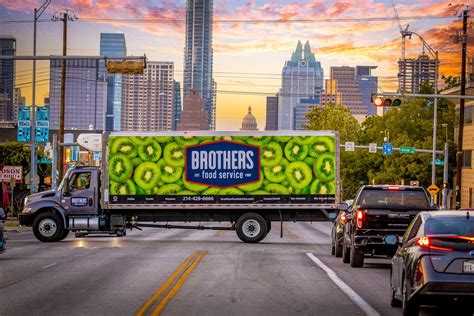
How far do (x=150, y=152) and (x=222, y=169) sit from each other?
9.24 ft

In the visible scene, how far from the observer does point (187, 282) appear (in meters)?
21.3

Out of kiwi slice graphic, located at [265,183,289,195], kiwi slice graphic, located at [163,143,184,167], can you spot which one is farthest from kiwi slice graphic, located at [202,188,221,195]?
kiwi slice graphic, located at [265,183,289,195]

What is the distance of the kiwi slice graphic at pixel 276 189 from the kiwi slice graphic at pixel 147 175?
4.21 m

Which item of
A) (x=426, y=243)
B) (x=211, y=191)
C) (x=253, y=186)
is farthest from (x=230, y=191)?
(x=426, y=243)

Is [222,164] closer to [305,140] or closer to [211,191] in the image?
[211,191]

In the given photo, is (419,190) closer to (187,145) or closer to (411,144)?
(187,145)

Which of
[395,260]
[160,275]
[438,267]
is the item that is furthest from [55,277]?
[438,267]

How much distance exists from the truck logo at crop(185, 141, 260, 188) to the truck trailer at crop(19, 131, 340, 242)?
0.04m

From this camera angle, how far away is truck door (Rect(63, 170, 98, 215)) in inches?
1542

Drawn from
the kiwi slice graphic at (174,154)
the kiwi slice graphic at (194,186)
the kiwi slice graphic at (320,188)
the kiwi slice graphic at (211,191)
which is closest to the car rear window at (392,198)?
the kiwi slice graphic at (320,188)

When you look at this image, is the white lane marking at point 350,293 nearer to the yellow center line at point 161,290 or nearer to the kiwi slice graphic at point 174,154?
the yellow center line at point 161,290

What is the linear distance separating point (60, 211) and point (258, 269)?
15645 millimetres

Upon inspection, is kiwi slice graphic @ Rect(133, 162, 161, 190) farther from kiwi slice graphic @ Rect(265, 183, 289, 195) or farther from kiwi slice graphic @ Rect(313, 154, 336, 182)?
kiwi slice graphic @ Rect(313, 154, 336, 182)

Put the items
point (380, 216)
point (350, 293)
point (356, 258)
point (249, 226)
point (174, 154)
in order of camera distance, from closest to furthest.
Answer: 1. point (350, 293)
2. point (380, 216)
3. point (356, 258)
4. point (249, 226)
5. point (174, 154)
